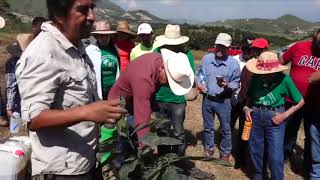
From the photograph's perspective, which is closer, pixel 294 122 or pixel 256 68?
pixel 256 68

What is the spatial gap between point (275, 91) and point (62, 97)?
3.46 meters

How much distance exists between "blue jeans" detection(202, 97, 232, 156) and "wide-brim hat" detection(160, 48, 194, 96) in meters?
2.90

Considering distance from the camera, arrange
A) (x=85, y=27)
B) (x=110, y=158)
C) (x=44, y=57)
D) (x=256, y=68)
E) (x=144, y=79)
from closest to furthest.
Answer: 1. (x=44, y=57)
2. (x=85, y=27)
3. (x=110, y=158)
4. (x=144, y=79)
5. (x=256, y=68)

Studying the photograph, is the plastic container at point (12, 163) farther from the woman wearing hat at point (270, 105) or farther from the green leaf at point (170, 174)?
the woman wearing hat at point (270, 105)

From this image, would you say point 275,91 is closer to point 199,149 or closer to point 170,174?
point 199,149

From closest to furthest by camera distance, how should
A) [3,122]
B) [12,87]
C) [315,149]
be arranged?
[315,149], [12,87], [3,122]

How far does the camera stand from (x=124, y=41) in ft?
22.7

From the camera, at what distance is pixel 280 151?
509 centimetres

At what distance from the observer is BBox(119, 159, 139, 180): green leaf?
89.7 inches

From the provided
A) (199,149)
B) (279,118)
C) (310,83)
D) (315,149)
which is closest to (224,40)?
(310,83)

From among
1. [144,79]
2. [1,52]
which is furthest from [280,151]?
[1,52]

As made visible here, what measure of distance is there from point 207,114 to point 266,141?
1.47 meters

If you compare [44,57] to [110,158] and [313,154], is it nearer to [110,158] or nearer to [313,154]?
[110,158]

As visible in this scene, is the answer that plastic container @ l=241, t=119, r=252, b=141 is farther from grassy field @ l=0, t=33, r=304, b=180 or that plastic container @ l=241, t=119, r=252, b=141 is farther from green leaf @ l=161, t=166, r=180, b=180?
green leaf @ l=161, t=166, r=180, b=180
